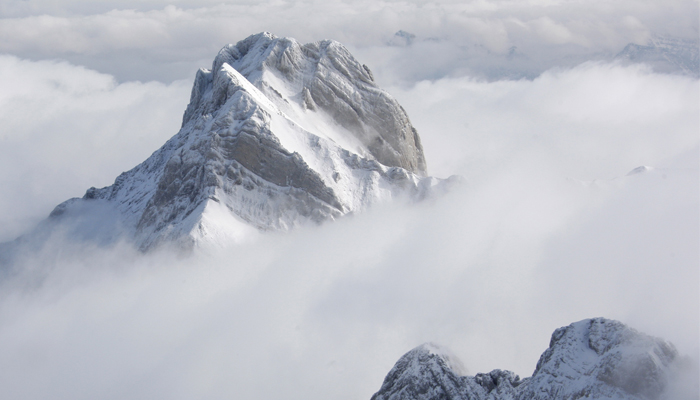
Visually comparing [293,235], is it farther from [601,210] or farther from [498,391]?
[601,210]

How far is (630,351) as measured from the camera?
144 feet

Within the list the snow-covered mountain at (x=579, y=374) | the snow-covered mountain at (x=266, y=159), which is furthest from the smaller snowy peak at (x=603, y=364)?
the snow-covered mountain at (x=266, y=159)

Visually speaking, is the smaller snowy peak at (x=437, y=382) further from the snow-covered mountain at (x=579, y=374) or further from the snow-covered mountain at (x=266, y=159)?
the snow-covered mountain at (x=266, y=159)

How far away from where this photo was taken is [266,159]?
430 ft

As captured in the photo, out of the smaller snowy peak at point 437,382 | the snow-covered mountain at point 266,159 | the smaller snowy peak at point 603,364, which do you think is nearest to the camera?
the smaller snowy peak at point 603,364

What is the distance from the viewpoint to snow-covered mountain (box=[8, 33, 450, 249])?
130 metres

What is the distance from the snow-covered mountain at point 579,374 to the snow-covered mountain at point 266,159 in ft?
240

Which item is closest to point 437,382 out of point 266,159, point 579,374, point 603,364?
point 579,374

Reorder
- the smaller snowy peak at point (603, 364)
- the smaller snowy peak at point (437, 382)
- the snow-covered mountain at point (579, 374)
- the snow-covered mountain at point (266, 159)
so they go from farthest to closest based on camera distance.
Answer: the snow-covered mountain at point (266, 159) < the smaller snowy peak at point (437, 382) < the snow-covered mountain at point (579, 374) < the smaller snowy peak at point (603, 364)

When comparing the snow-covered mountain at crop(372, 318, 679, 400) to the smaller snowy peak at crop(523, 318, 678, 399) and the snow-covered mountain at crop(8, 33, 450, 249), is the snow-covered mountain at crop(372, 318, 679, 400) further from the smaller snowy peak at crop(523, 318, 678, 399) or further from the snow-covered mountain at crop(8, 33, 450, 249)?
the snow-covered mountain at crop(8, 33, 450, 249)

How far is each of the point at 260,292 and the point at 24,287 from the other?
65614 millimetres

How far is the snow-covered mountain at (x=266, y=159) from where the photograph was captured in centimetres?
12950

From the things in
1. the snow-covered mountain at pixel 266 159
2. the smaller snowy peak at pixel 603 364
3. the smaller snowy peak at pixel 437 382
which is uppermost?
the snow-covered mountain at pixel 266 159

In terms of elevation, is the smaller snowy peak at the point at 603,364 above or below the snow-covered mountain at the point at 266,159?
below
